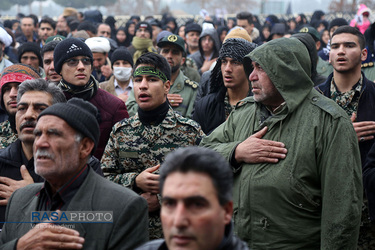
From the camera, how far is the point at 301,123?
406cm

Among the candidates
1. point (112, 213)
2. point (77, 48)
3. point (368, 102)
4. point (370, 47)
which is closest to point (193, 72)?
point (370, 47)

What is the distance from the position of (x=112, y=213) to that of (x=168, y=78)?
223 centimetres

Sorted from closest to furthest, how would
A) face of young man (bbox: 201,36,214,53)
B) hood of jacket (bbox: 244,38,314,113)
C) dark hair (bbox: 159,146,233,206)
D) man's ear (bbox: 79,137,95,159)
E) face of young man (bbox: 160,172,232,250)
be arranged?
face of young man (bbox: 160,172,232,250) → dark hair (bbox: 159,146,233,206) → man's ear (bbox: 79,137,95,159) → hood of jacket (bbox: 244,38,314,113) → face of young man (bbox: 201,36,214,53)

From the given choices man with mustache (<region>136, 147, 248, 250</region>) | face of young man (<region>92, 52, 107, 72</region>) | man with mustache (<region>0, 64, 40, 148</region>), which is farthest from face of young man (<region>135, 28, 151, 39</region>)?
man with mustache (<region>136, 147, 248, 250</region>)

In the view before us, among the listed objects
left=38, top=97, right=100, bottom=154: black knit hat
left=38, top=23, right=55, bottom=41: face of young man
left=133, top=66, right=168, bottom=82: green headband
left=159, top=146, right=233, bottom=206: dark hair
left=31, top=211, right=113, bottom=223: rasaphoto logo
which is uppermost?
left=38, top=23, right=55, bottom=41: face of young man

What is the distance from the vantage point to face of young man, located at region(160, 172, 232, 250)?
8.44 ft

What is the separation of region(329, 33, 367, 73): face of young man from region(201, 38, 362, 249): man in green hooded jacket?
1707 mm

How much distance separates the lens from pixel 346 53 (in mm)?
5887

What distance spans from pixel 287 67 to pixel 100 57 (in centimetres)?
559

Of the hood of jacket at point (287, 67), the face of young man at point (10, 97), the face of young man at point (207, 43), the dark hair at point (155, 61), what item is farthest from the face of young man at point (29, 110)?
the face of young man at point (207, 43)

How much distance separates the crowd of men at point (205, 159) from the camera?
2775 mm

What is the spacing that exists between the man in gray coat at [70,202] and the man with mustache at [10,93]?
1861 millimetres

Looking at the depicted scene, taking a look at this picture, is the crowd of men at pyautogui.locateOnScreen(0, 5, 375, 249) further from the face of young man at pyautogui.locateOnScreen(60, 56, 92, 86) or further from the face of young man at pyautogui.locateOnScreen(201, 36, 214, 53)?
the face of young man at pyautogui.locateOnScreen(201, 36, 214, 53)

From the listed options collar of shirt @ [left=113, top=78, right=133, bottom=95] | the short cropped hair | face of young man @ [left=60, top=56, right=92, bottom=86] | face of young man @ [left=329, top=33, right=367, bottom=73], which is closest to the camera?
the short cropped hair
